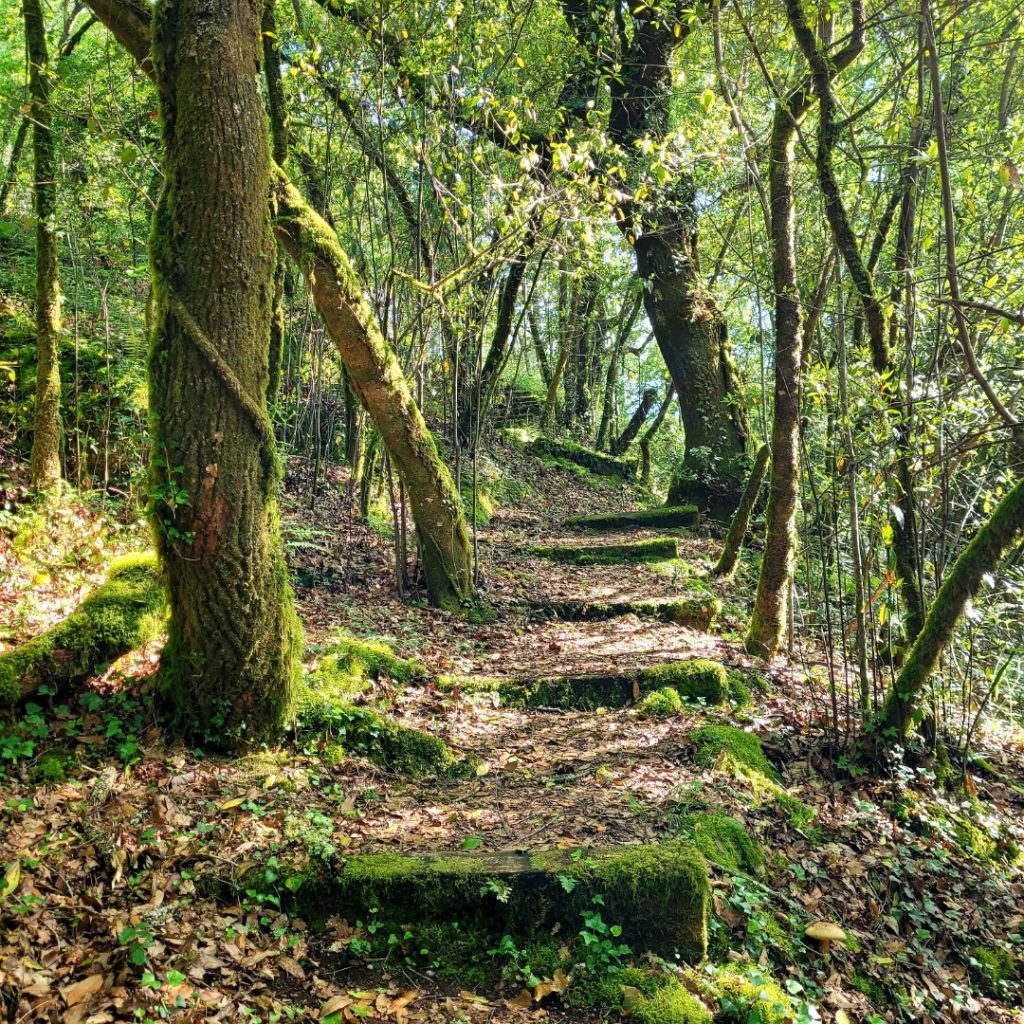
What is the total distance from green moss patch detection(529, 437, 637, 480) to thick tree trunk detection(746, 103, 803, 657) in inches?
397

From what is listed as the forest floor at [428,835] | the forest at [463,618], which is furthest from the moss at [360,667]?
the forest floor at [428,835]

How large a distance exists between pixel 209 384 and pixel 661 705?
12.6ft

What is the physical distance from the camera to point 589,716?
5.67 meters

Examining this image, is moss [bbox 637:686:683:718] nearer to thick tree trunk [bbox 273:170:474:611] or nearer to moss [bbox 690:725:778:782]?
moss [bbox 690:725:778:782]

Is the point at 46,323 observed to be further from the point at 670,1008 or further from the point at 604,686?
the point at 670,1008

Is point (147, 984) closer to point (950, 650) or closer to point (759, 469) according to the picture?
point (950, 650)

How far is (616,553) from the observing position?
34.3 ft

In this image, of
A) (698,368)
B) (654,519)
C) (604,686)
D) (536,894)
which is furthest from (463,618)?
(698,368)

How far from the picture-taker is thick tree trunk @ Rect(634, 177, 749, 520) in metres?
12.4

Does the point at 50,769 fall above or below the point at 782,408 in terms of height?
below

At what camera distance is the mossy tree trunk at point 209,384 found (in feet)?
13.3

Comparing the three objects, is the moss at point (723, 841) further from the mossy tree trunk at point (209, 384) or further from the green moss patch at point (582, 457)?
the green moss patch at point (582, 457)

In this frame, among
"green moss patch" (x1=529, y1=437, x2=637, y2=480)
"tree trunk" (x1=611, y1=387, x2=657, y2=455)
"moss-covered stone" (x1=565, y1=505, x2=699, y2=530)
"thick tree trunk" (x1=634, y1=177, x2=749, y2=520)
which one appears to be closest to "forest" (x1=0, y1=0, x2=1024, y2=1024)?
"moss-covered stone" (x1=565, y1=505, x2=699, y2=530)

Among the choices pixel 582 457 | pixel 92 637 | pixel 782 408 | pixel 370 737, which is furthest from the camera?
pixel 582 457
